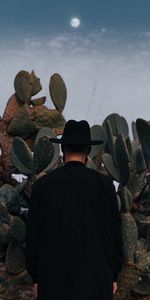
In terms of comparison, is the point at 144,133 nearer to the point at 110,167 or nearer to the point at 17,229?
the point at 110,167

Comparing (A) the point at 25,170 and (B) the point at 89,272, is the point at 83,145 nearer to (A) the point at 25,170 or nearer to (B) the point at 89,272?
(B) the point at 89,272

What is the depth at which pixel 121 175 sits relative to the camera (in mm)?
5484

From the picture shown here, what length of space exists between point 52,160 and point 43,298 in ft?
8.26

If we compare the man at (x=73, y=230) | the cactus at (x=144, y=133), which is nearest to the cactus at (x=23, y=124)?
the cactus at (x=144, y=133)

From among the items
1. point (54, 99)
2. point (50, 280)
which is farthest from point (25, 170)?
point (50, 280)

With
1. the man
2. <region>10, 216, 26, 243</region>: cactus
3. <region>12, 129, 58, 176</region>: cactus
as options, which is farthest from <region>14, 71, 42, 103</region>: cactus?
the man

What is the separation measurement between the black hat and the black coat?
158mm

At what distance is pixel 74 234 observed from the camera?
3641 millimetres

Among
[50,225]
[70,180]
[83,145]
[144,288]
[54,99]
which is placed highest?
[54,99]

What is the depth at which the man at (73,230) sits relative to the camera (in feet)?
12.0

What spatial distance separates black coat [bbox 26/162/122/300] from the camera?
366cm

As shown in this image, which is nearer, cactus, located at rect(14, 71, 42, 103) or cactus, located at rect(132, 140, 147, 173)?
cactus, located at rect(132, 140, 147, 173)

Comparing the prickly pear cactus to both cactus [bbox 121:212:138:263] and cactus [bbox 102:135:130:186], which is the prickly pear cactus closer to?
cactus [bbox 102:135:130:186]

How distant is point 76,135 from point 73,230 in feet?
2.33
